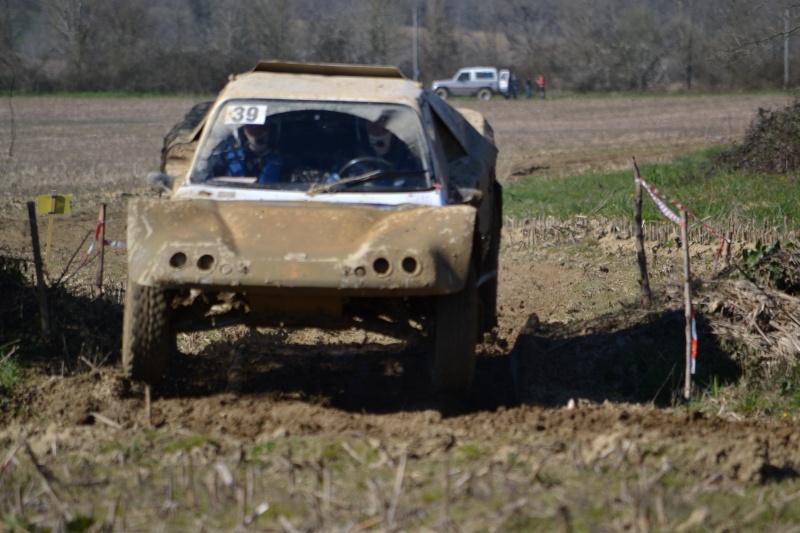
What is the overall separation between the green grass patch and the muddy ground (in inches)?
182

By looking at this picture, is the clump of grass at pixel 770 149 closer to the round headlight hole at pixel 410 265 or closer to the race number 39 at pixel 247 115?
the race number 39 at pixel 247 115

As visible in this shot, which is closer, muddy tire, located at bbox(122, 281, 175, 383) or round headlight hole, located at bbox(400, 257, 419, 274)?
round headlight hole, located at bbox(400, 257, 419, 274)

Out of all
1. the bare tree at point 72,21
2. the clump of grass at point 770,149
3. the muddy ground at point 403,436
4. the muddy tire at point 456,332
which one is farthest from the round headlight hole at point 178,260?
the bare tree at point 72,21

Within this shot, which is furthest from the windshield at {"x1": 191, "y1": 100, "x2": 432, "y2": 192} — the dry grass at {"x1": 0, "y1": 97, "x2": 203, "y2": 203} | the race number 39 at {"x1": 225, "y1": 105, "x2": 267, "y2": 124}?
the dry grass at {"x1": 0, "y1": 97, "x2": 203, "y2": 203}

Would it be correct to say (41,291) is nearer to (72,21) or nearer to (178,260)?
(178,260)

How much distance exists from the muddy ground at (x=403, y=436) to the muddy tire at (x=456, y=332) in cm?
27

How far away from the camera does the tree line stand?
51875mm

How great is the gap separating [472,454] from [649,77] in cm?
5646

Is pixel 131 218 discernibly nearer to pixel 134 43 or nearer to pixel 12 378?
pixel 12 378

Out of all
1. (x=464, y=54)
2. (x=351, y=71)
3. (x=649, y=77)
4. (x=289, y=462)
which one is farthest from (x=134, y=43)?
(x=289, y=462)

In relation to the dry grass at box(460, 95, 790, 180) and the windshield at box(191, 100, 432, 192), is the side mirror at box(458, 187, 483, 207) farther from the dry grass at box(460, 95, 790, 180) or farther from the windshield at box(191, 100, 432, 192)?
the dry grass at box(460, 95, 790, 180)

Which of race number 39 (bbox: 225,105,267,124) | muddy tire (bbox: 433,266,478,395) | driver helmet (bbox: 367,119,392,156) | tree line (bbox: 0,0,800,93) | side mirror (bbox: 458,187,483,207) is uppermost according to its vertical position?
tree line (bbox: 0,0,800,93)

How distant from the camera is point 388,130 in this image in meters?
6.81

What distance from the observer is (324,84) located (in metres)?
7.23
